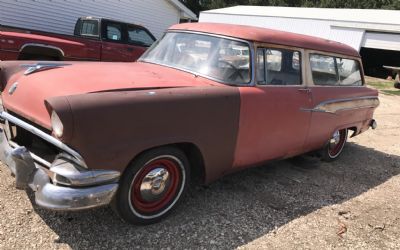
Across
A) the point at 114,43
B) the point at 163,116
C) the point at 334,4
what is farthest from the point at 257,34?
the point at 334,4

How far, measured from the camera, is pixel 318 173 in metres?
5.36

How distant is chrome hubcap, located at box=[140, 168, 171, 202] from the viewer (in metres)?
3.30

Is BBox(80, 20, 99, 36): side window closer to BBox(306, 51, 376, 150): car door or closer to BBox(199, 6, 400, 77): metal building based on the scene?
BBox(306, 51, 376, 150): car door

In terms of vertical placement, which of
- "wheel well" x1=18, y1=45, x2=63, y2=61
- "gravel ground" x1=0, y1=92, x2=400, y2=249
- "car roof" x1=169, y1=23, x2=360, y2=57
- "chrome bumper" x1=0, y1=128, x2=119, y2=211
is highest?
"car roof" x1=169, y1=23, x2=360, y2=57

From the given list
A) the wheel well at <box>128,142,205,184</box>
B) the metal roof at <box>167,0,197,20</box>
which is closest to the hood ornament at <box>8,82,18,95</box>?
the wheel well at <box>128,142,205,184</box>

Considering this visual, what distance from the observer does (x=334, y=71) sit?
213 inches

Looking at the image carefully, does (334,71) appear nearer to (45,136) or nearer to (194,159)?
(194,159)

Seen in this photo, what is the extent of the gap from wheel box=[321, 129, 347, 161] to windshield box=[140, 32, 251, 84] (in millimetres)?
2100

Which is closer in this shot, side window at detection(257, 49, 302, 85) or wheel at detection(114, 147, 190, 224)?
wheel at detection(114, 147, 190, 224)

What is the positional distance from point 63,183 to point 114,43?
22.4 ft

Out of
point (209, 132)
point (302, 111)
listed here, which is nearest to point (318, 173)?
point (302, 111)

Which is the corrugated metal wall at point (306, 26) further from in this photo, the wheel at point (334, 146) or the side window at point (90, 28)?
the wheel at point (334, 146)

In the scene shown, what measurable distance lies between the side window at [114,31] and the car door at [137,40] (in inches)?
9.5

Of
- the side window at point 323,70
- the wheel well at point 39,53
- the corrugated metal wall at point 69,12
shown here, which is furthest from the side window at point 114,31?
the side window at point 323,70
